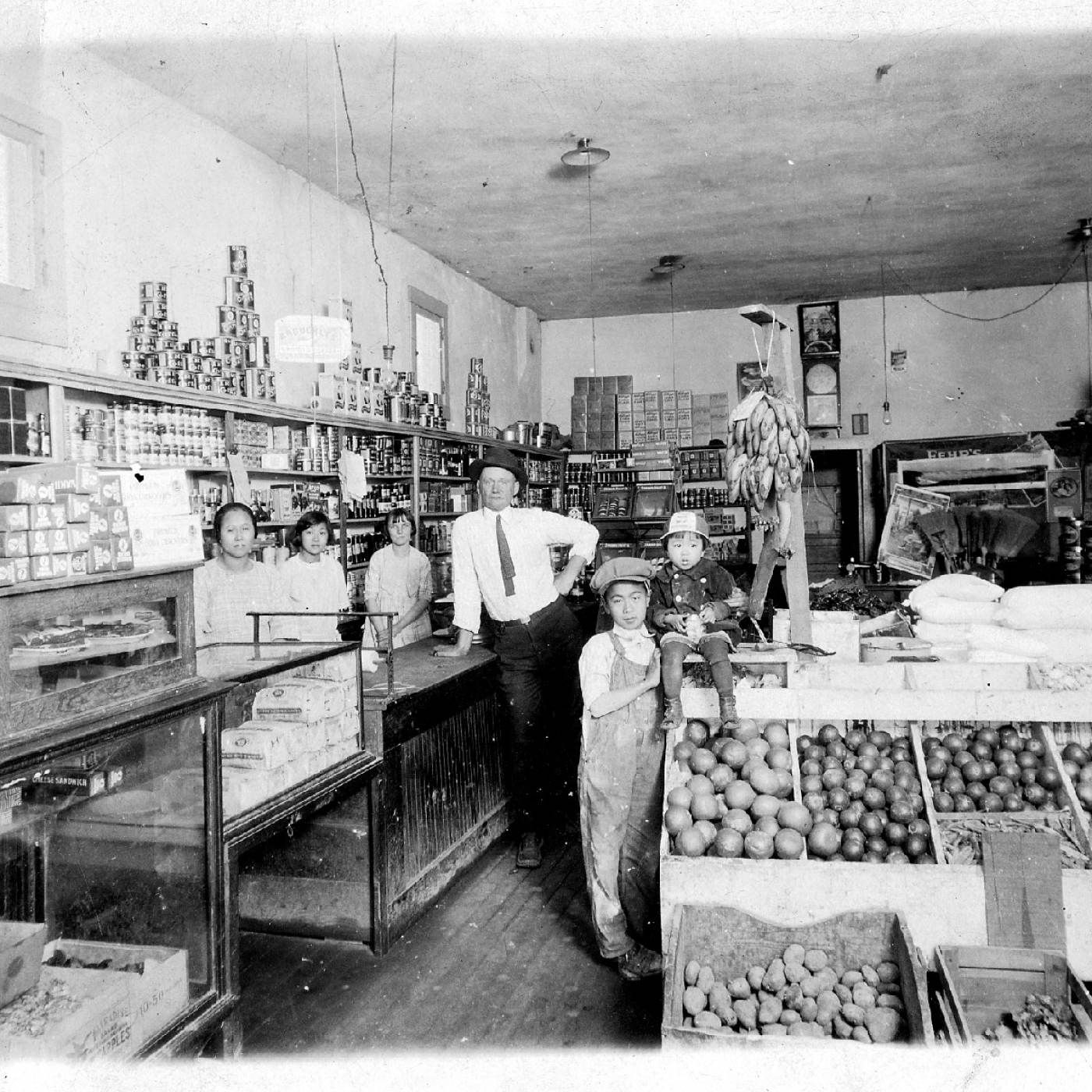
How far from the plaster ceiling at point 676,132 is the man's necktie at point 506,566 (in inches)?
94.0

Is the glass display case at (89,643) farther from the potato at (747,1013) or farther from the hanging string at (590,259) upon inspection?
the hanging string at (590,259)

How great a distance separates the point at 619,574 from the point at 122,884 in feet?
6.19

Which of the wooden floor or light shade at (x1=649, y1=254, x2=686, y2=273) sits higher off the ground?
light shade at (x1=649, y1=254, x2=686, y2=273)

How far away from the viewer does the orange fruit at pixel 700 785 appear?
3.08 m

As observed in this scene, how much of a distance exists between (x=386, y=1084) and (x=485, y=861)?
6.47 feet

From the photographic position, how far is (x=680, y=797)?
10.0 feet

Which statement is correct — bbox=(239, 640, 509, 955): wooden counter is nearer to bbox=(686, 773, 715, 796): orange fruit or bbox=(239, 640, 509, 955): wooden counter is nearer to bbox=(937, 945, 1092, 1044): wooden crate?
bbox=(686, 773, 715, 796): orange fruit

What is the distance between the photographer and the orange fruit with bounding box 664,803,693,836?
2.97 metres

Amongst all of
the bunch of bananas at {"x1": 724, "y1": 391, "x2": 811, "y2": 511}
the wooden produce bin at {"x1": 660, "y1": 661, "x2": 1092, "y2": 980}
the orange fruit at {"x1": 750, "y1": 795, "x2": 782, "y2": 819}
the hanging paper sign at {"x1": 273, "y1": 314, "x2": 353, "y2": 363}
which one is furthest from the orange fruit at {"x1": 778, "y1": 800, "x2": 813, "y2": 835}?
the hanging paper sign at {"x1": 273, "y1": 314, "x2": 353, "y2": 363}

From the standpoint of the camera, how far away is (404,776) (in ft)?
12.3

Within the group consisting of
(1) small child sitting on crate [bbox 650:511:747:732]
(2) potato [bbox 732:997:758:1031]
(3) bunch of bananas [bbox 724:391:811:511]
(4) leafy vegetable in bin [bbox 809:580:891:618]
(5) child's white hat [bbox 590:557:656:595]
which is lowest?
(2) potato [bbox 732:997:758:1031]

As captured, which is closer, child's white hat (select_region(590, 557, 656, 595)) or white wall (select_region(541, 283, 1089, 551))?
child's white hat (select_region(590, 557, 656, 595))

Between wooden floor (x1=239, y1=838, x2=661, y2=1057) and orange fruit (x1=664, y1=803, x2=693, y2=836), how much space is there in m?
0.65

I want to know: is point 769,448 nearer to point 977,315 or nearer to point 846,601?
point 846,601
